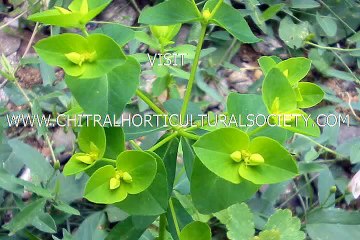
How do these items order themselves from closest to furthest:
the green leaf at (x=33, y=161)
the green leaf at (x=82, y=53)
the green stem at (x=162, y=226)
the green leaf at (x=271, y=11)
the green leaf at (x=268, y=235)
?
the green leaf at (x=82, y=53), the green stem at (x=162, y=226), the green leaf at (x=268, y=235), the green leaf at (x=33, y=161), the green leaf at (x=271, y=11)

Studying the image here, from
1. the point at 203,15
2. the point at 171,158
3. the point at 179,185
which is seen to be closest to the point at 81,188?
the point at 179,185

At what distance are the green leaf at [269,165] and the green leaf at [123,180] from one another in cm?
10

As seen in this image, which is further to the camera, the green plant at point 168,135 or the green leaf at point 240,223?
the green leaf at point 240,223

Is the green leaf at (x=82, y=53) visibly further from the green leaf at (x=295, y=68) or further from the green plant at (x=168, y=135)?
the green leaf at (x=295, y=68)

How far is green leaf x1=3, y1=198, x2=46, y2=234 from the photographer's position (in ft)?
2.76

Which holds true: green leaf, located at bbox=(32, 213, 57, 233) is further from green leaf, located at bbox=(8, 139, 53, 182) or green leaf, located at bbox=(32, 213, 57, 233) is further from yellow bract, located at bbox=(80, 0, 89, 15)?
yellow bract, located at bbox=(80, 0, 89, 15)

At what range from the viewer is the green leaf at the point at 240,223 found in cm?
87

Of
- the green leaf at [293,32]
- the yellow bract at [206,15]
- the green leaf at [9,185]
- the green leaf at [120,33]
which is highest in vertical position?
the yellow bract at [206,15]

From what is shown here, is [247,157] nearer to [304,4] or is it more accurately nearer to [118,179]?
[118,179]

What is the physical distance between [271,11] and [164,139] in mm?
676

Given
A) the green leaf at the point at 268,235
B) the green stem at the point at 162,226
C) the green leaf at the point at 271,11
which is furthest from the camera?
the green leaf at the point at 271,11

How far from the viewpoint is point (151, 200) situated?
599 millimetres

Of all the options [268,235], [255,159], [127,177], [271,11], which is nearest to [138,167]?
[127,177]

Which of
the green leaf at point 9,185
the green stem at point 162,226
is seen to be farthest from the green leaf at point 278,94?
the green leaf at point 9,185
